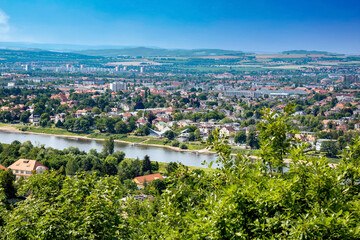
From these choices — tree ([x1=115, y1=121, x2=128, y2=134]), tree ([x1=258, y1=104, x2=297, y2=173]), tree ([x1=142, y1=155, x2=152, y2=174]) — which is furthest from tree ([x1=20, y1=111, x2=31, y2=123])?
tree ([x1=258, y1=104, x2=297, y2=173])

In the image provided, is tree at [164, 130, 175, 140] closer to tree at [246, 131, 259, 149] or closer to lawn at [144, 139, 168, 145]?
lawn at [144, 139, 168, 145]

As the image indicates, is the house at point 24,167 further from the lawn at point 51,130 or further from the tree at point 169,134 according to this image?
the lawn at point 51,130

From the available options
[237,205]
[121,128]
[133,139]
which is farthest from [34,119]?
[237,205]

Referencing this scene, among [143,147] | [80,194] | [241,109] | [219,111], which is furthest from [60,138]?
[80,194]

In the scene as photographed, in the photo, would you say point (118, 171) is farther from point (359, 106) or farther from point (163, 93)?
point (163, 93)

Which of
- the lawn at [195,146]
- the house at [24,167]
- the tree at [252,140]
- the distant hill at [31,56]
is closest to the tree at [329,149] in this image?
the tree at [252,140]

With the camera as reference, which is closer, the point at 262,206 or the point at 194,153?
the point at 262,206
